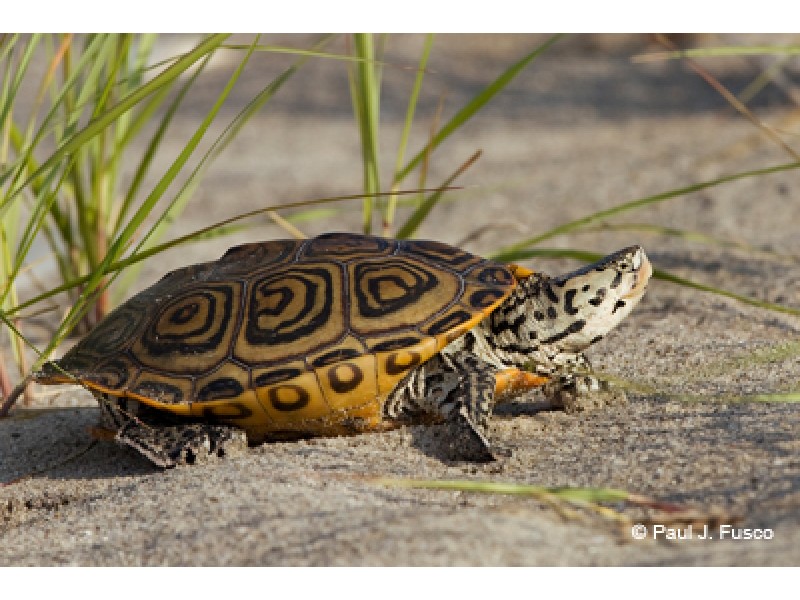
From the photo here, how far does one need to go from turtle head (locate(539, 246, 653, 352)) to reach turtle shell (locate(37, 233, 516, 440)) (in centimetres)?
18

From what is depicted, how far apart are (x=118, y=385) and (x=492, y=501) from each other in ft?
3.90

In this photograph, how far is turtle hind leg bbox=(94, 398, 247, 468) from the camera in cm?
295

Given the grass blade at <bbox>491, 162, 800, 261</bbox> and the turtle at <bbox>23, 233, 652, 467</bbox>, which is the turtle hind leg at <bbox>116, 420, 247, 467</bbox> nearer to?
the turtle at <bbox>23, 233, 652, 467</bbox>

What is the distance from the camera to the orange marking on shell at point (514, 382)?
3.08 m

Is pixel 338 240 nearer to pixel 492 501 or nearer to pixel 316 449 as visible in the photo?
pixel 316 449

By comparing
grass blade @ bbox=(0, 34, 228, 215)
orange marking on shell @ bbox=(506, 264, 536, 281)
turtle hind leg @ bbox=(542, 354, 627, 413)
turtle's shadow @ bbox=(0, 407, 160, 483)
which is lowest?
turtle's shadow @ bbox=(0, 407, 160, 483)

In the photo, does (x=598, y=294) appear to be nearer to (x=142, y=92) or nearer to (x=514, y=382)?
(x=514, y=382)

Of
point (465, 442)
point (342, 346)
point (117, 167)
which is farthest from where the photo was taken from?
point (117, 167)

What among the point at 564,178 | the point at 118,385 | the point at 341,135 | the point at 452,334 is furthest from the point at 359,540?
the point at 341,135

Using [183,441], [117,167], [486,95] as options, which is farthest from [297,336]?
[117,167]

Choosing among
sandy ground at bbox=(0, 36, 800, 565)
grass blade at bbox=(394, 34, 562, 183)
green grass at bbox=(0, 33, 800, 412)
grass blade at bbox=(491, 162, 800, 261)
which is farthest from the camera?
grass blade at bbox=(394, 34, 562, 183)

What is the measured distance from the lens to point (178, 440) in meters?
2.98

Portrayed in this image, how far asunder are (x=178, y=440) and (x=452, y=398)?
0.79 meters

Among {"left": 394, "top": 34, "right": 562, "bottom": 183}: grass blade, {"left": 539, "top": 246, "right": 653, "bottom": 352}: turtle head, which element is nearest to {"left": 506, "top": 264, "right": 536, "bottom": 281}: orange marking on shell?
{"left": 539, "top": 246, "right": 653, "bottom": 352}: turtle head
